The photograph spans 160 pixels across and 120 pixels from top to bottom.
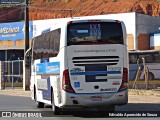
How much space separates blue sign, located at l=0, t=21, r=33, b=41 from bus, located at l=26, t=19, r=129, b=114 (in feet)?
180

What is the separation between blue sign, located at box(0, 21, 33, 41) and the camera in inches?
2832

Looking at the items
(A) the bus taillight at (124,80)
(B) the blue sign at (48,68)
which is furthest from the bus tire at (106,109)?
(B) the blue sign at (48,68)

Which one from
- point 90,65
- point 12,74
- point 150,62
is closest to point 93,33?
point 90,65

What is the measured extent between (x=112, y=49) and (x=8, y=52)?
42.4 m

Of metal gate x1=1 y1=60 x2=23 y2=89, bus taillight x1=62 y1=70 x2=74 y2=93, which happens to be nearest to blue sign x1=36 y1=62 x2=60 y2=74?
bus taillight x1=62 y1=70 x2=74 y2=93

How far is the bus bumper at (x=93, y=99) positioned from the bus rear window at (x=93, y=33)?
5.89 ft

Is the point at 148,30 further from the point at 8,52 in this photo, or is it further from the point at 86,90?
the point at 86,90

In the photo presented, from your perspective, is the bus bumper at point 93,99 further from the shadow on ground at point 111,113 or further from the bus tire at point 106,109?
the bus tire at point 106,109

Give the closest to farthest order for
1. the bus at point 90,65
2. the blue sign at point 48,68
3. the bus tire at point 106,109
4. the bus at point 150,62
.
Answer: the bus at point 90,65
the blue sign at point 48,68
the bus tire at point 106,109
the bus at point 150,62

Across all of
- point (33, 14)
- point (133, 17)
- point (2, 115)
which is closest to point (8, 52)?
point (133, 17)

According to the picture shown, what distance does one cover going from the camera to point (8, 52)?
188 ft

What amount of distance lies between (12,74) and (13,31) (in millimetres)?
35379

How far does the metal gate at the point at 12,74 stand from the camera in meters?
39.5

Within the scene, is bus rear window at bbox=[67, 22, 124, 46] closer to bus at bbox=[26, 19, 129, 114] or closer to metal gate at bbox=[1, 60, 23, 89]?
bus at bbox=[26, 19, 129, 114]
